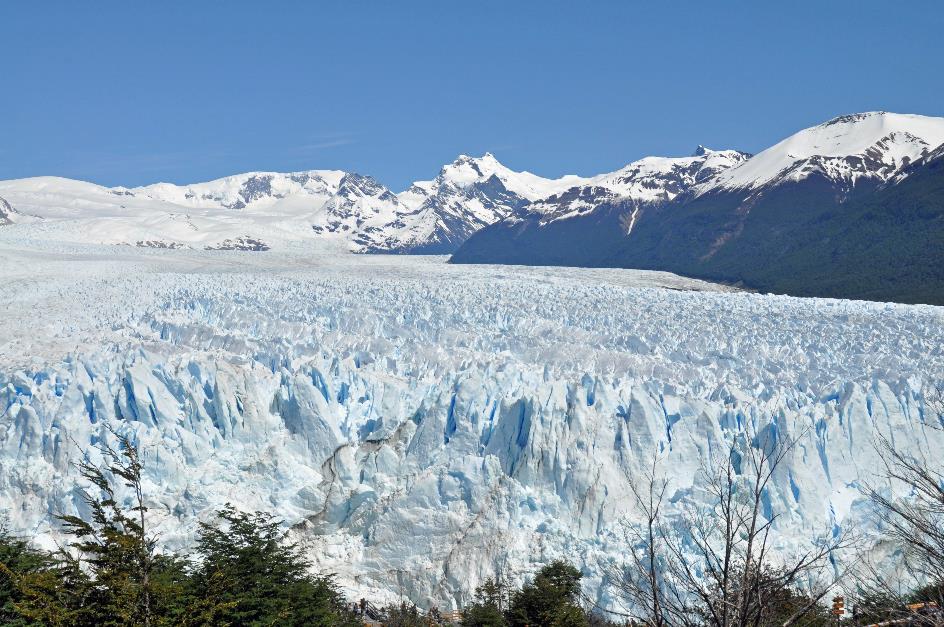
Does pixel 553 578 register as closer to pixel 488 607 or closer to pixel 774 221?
pixel 488 607

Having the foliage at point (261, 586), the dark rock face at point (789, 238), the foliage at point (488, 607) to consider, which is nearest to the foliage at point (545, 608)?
the foliage at point (488, 607)

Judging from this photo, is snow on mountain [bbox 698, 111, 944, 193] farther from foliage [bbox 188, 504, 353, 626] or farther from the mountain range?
foliage [bbox 188, 504, 353, 626]

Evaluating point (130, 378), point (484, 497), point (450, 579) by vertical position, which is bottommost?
point (450, 579)

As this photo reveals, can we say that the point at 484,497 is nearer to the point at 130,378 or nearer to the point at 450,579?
the point at 450,579

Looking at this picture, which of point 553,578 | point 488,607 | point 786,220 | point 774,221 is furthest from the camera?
point 774,221

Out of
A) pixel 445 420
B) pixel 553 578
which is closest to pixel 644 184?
pixel 445 420

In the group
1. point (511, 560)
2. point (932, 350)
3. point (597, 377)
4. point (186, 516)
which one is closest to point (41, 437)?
point (186, 516)

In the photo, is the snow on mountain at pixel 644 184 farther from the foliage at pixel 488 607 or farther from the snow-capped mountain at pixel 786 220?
the foliage at pixel 488 607
